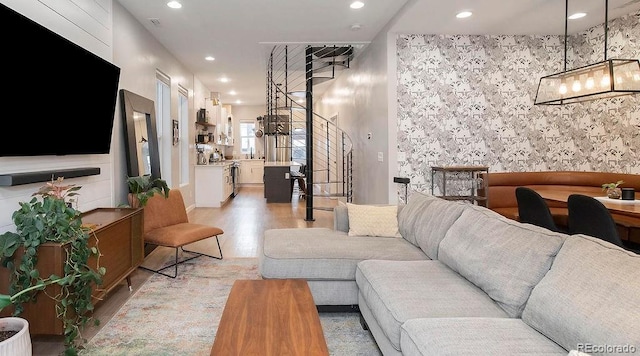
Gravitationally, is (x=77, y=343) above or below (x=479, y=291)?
below

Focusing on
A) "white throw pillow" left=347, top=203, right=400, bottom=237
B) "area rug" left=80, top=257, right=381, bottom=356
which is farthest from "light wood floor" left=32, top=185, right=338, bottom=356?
"white throw pillow" left=347, top=203, right=400, bottom=237

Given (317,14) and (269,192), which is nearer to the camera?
(317,14)

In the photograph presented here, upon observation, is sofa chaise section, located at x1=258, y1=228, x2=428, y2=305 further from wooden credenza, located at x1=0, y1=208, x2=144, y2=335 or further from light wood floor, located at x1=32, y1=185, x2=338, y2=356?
light wood floor, located at x1=32, y1=185, x2=338, y2=356

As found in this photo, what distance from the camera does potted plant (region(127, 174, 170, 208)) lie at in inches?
145

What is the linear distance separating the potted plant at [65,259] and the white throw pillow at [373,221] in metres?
1.97

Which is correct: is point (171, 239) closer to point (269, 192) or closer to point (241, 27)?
point (241, 27)

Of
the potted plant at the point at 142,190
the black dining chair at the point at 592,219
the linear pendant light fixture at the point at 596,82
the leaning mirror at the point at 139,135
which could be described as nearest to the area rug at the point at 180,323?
the potted plant at the point at 142,190

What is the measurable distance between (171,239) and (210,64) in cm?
465

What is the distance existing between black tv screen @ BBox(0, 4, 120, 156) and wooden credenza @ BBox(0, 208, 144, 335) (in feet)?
2.13

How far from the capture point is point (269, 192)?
28.9ft

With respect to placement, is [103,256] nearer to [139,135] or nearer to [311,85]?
[139,135]

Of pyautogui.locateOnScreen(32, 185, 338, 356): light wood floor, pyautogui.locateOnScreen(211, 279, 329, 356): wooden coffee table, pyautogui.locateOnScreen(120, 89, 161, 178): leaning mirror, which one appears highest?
pyautogui.locateOnScreen(120, 89, 161, 178): leaning mirror

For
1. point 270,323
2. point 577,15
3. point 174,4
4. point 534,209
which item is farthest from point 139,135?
point 577,15

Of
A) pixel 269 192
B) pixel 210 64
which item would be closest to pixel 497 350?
pixel 210 64
